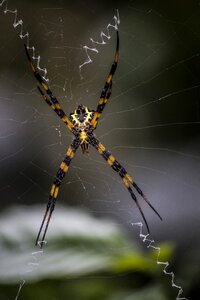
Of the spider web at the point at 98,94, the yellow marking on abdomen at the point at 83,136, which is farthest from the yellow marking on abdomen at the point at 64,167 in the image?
the spider web at the point at 98,94

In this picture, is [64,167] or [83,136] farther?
[64,167]

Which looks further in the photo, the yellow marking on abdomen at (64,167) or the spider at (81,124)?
the yellow marking on abdomen at (64,167)

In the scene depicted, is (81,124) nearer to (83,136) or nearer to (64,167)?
(83,136)

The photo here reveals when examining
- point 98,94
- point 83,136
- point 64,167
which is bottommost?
point 64,167

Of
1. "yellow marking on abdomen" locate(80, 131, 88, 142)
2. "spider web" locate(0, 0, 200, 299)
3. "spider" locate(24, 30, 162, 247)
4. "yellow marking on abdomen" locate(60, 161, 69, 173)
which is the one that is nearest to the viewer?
"spider" locate(24, 30, 162, 247)

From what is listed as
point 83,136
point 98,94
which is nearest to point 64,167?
point 83,136

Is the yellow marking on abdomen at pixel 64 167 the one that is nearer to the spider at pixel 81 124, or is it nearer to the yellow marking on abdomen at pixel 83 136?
the spider at pixel 81 124

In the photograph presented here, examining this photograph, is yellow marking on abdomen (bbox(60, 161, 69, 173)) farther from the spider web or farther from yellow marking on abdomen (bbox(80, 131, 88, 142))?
the spider web

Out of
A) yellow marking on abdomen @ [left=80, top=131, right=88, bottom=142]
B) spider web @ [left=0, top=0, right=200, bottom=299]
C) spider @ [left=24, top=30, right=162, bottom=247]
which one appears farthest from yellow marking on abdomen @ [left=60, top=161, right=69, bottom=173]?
spider web @ [left=0, top=0, right=200, bottom=299]
